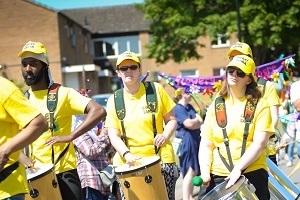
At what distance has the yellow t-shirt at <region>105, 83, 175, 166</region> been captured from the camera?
19.4 ft

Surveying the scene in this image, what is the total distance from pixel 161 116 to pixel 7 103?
2.36 meters

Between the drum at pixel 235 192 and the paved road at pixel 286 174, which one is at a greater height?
the drum at pixel 235 192

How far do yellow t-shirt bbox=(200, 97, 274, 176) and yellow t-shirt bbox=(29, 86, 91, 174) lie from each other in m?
1.15

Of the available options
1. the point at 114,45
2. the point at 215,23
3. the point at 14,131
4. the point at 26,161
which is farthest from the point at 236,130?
the point at 114,45

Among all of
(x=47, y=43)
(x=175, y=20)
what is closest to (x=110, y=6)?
(x=47, y=43)

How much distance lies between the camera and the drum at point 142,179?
5195 mm

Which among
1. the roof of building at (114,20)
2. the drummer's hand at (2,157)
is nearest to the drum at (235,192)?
the drummer's hand at (2,157)

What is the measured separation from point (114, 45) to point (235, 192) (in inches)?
1999

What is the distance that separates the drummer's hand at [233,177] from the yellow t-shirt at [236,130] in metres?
0.23

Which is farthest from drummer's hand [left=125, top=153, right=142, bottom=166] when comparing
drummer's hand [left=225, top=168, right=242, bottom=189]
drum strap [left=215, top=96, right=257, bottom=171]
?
drummer's hand [left=225, top=168, right=242, bottom=189]

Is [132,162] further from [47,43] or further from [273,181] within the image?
[47,43]

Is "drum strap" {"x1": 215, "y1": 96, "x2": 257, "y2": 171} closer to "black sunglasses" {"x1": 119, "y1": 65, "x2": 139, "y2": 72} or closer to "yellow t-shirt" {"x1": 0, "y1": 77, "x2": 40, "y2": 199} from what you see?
"black sunglasses" {"x1": 119, "y1": 65, "x2": 139, "y2": 72}

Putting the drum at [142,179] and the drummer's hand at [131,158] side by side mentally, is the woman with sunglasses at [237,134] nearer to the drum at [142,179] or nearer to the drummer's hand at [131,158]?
the drum at [142,179]

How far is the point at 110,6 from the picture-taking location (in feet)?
189
